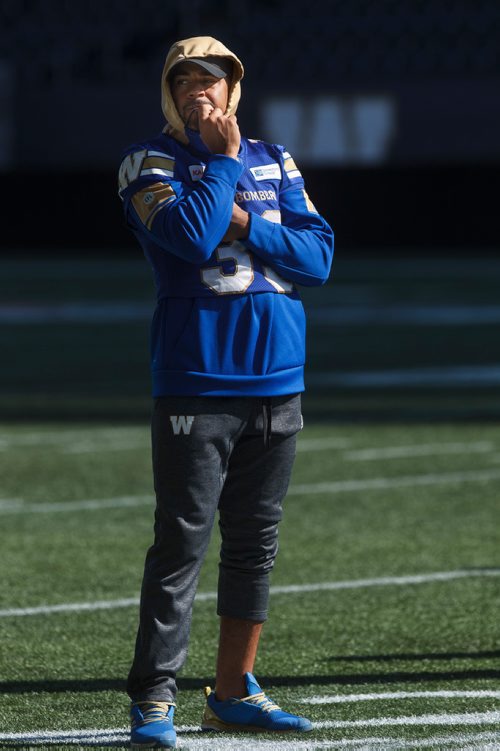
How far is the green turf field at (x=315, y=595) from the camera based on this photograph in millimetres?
4371

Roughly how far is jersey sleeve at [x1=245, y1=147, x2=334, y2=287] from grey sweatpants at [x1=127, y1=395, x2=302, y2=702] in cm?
34

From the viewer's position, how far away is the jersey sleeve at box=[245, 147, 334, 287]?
392 cm

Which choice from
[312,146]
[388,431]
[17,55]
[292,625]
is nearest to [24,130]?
[17,55]

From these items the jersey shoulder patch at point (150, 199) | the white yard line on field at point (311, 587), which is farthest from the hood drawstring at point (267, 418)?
the white yard line on field at point (311, 587)

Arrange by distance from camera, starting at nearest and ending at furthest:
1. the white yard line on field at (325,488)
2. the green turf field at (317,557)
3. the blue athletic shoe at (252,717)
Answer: the blue athletic shoe at (252,717) < the green turf field at (317,557) < the white yard line on field at (325,488)

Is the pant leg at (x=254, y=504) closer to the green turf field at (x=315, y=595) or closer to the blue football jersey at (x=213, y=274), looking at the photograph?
the blue football jersey at (x=213, y=274)

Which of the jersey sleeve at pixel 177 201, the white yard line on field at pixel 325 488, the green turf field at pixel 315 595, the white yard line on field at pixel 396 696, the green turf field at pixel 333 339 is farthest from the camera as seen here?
the green turf field at pixel 333 339

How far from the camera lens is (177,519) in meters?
3.84

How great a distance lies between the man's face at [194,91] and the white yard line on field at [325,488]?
5000 millimetres

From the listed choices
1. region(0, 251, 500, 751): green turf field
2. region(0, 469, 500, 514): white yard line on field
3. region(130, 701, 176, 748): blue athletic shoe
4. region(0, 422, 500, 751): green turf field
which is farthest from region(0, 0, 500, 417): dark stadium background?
region(130, 701, 176, 748): blue athletic shoe

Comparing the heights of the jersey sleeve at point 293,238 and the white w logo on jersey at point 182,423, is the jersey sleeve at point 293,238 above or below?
above

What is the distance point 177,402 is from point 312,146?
2849 centimetres

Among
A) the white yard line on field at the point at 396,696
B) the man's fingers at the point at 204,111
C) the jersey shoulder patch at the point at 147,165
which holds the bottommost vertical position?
the white yard line on field at the point at 396,696

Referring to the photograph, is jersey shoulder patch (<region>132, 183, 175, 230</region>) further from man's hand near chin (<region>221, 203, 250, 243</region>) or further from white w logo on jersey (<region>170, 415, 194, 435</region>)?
white w logo on jersey (<region>170, 415, 194, 435</region>)
